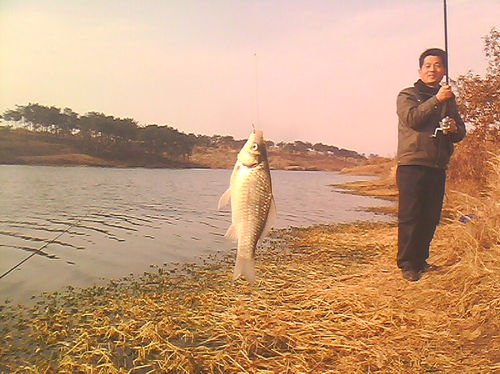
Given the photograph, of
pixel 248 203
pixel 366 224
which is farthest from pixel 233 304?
pixel 366 224

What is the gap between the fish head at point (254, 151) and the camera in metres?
2.29

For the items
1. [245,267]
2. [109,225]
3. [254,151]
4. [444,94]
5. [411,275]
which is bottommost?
[109,225]

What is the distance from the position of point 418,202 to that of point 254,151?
283 centimetres

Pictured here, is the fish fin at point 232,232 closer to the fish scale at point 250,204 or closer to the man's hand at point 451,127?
the fish scale at point 250,204

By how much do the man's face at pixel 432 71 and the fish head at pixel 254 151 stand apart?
2733 millimetres

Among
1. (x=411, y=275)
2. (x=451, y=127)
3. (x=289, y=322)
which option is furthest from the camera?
(x=411, y=275)

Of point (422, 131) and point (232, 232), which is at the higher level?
point (422, 131)

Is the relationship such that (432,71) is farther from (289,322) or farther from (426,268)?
(289,322)

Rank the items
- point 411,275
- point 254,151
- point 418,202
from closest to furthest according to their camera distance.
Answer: point 254,151, point 418,202, point 411,275

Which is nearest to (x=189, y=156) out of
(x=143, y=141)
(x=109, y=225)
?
(x=143, y=141)

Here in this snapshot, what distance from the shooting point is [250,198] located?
2375 millimetres

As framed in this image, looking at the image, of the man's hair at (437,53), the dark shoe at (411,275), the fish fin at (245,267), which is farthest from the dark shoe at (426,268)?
the fish fin at (245,267)

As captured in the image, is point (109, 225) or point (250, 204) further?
point (109, 225)

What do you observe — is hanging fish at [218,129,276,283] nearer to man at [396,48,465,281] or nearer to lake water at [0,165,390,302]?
lake water at [0,165,390,302]
